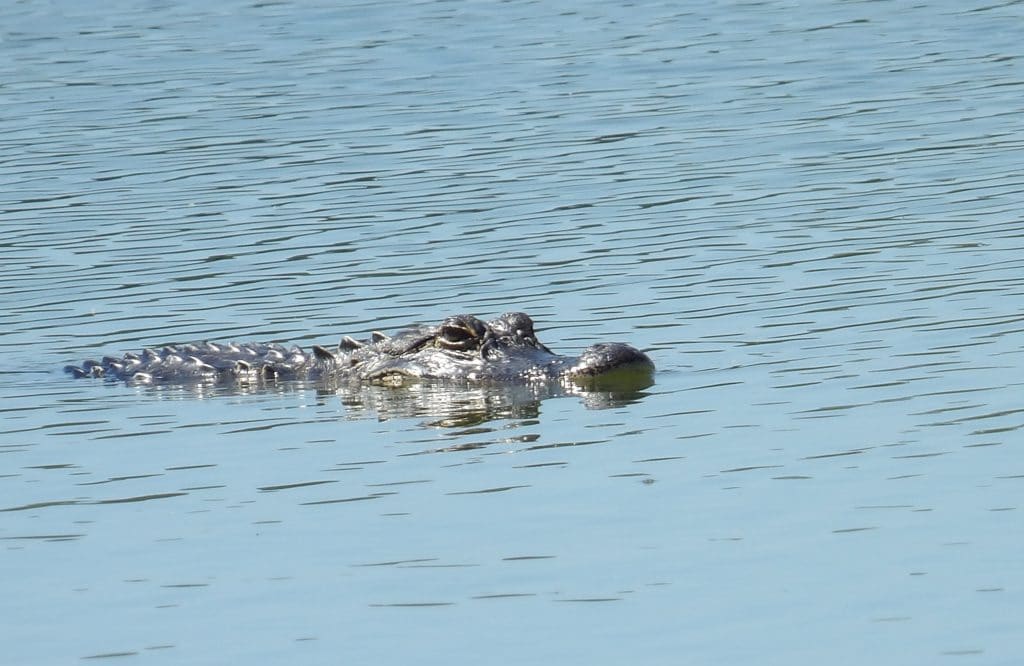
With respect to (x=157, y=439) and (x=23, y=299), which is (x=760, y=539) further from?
(x=23, y=299)

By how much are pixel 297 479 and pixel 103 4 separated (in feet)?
103

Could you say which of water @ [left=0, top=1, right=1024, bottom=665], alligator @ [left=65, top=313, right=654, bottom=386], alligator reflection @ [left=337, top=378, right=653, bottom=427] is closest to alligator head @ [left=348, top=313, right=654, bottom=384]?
alligator @ [left=65, top=313, right=654, bottom=386]

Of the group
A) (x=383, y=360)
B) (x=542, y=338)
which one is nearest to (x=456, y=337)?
(x=383, y=360)

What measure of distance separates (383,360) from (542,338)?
1.23 metres

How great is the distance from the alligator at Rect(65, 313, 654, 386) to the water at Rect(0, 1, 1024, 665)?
277mm

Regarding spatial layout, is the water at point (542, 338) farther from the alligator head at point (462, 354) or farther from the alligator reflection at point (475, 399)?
the alligator head at point (462, 354)

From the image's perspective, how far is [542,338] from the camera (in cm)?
1560

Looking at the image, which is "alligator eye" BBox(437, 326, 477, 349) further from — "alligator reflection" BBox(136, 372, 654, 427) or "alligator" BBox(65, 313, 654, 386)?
"alligator reflection" BBox(136, 372, 654, 427)

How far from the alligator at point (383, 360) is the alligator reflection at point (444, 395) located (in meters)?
0.07

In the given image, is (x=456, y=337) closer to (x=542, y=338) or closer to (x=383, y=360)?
(x=383, y=360)

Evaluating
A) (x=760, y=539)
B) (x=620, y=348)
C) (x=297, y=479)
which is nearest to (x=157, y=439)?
(x=297, y=479)

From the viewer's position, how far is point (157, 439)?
13188mm

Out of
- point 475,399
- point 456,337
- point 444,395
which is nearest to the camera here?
point 475,399

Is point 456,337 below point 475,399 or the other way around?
the other way around
